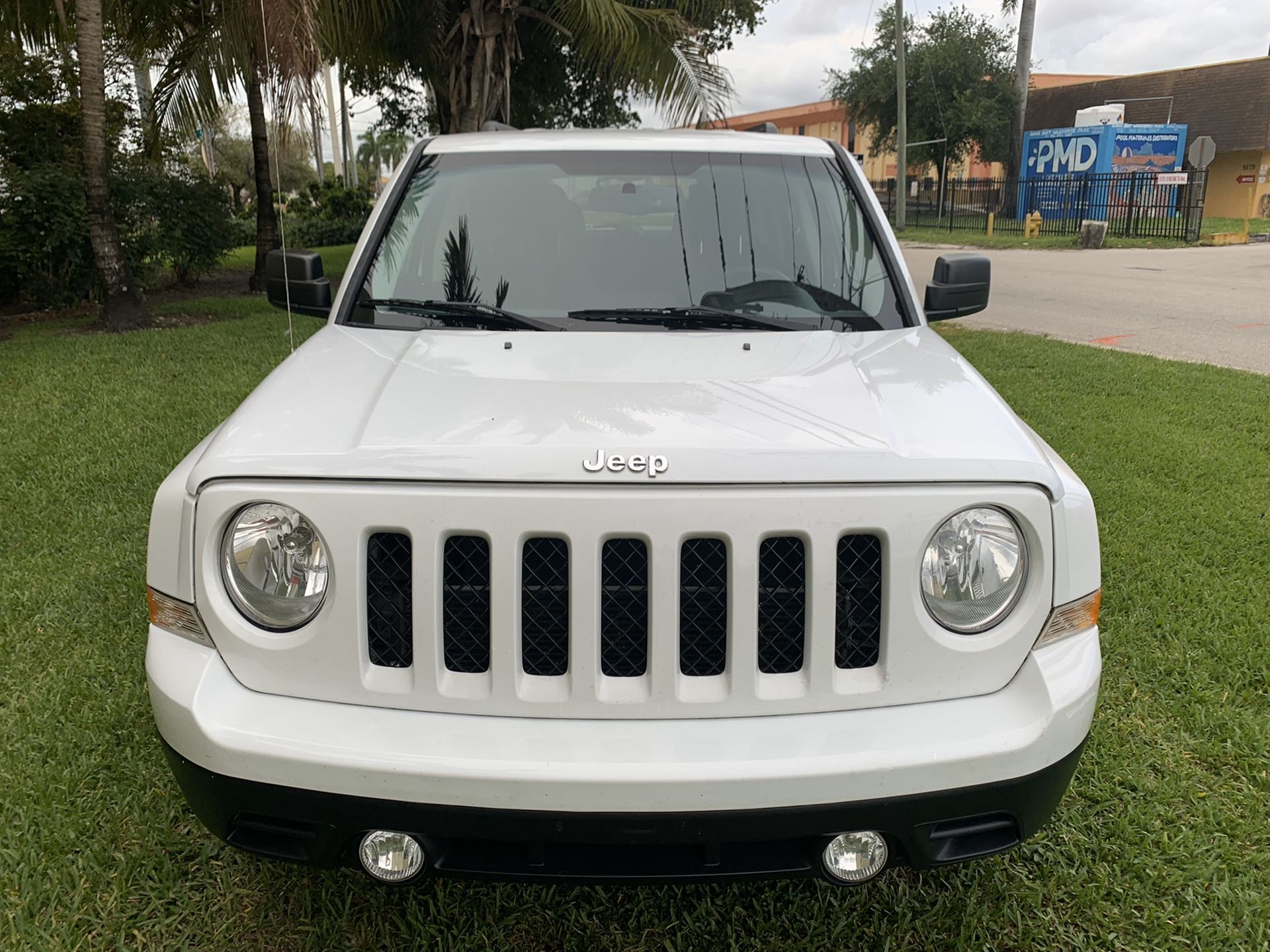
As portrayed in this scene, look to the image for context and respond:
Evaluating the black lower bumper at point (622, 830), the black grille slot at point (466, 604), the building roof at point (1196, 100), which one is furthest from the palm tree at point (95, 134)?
the building roof at point (1196, 100)

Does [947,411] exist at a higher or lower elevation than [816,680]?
higher

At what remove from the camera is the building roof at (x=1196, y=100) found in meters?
37.5

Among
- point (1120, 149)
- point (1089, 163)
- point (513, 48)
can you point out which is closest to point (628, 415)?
point (513, 48)

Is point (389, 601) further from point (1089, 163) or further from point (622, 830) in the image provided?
point (1089, 163)

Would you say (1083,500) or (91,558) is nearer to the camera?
(1083,500)

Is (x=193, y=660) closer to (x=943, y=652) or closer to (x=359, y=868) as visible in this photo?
(x=359, y=868)

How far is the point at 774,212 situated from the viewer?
312cm

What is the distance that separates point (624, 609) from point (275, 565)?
25.7 inches

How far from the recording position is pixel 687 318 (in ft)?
9.02

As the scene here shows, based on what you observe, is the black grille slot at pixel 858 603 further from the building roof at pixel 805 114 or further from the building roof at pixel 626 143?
the building roof at pixel 805 114

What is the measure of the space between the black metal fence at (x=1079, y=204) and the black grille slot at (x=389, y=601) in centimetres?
2687

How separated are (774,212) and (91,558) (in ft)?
10.9

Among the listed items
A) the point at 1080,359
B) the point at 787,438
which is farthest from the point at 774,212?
the point at 1080,359

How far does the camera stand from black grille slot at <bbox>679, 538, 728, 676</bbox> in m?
1.77
